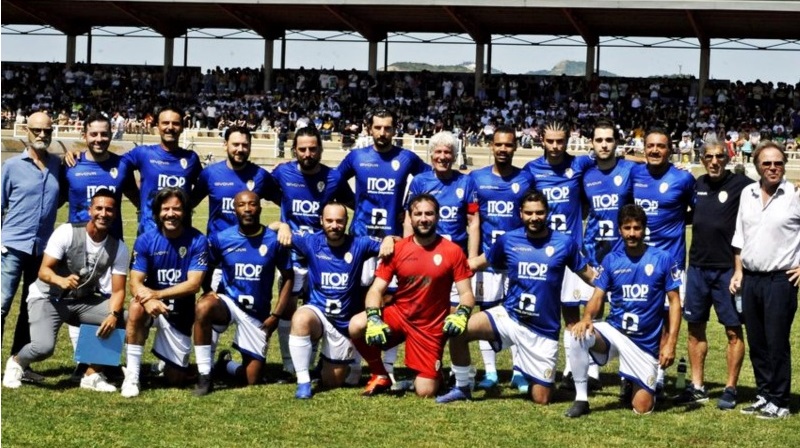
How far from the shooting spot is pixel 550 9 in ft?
135

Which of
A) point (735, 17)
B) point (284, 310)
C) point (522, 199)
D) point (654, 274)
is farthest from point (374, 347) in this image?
point (735, 17)

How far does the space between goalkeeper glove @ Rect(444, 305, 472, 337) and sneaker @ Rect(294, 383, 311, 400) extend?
43.2 inches

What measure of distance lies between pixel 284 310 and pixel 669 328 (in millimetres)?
2933

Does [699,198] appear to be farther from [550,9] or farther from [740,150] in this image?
[550,9]

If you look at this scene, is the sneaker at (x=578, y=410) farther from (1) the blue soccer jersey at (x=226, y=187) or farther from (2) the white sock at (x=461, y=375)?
(1) the blue soccer jersey at (x=226, y=187)

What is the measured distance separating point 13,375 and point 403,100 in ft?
118

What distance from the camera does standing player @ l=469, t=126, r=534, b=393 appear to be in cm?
898

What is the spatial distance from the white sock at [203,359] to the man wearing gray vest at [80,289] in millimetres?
622

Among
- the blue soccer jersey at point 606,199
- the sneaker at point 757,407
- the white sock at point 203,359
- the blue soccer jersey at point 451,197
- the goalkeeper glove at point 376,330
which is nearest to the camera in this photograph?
the sneaker at point 757,407

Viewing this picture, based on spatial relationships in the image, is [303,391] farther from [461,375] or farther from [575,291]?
[575,291]

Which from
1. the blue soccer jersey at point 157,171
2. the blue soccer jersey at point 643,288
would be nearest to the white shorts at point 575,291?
the blue soccer jersey at point 643,288

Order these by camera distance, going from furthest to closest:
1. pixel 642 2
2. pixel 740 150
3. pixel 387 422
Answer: pixel 642 2 → pixel 740 150 → pixel 387 422

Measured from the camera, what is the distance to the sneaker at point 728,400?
8375 millimetres

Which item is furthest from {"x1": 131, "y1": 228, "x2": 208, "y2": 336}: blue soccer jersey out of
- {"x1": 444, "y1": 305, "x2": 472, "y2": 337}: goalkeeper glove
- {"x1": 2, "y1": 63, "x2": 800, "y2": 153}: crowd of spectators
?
{"x1": 2, "y1": 63, "x2": 800, "y2": 153}: crowd of spectators
